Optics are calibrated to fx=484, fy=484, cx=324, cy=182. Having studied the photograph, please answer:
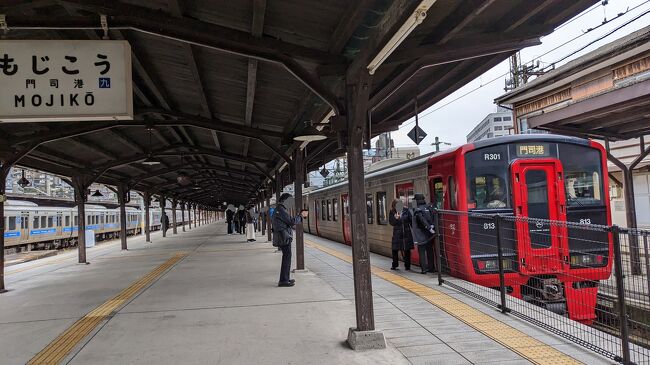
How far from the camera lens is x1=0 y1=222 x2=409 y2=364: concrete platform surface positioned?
4.49m

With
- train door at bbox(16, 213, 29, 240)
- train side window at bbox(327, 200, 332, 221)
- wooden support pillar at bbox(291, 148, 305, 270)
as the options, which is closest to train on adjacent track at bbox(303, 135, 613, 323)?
wooden support pillar at bbox(291, 148, 305, 270)

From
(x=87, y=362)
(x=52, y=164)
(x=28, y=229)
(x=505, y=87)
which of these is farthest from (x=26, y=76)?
(x=505, y=87)

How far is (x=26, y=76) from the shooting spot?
4562 millimetres

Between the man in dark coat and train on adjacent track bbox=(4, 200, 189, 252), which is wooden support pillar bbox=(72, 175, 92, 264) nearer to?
the man in dark coat

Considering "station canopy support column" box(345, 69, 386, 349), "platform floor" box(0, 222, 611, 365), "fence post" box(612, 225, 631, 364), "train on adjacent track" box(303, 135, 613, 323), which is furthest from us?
"train on adjacent track" box(303, 135, 613, 323)

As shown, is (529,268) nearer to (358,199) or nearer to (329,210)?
(358,199)

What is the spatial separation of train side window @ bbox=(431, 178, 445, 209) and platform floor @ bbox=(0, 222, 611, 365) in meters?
1.27

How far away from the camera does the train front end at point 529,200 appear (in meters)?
6.95

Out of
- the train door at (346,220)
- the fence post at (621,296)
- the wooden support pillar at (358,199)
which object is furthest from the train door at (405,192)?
the fence post at (621,296)

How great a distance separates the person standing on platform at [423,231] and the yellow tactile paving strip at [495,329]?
82 cm

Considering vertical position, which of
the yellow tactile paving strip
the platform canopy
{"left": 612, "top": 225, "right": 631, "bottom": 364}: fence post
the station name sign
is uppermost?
the platform canopy

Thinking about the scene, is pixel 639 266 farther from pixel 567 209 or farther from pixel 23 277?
pixel 23 277

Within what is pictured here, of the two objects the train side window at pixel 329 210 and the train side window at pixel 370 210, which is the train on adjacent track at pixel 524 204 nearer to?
the train side window at pixel 370 210

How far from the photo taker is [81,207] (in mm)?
13094
